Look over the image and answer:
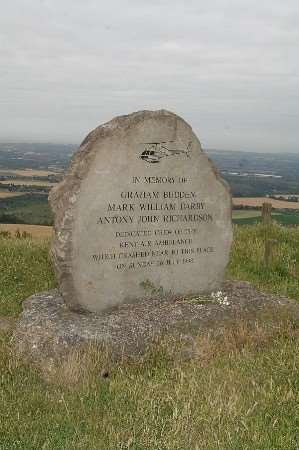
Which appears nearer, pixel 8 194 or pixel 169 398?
pixel 169 398

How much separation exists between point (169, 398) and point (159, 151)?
148 inches

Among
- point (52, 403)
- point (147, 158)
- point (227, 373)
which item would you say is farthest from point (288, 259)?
point (52, 403)

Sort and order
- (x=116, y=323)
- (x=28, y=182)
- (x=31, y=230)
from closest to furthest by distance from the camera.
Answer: (x=116, y=323)
(x=31, y=230)
(x=28, y=182)

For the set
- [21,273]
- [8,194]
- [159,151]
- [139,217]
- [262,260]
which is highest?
[159,151]

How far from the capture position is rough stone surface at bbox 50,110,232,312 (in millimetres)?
7047

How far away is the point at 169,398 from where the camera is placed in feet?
15.8

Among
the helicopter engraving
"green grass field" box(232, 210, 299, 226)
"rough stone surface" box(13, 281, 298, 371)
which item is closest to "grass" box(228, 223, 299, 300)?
"green grass field" box(232, 210, 299, 226)

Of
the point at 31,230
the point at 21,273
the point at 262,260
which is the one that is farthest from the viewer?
the point at 31,230

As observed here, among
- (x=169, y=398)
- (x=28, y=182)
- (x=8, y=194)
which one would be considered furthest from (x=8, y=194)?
(x=169, y=398)

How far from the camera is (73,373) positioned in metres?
5.69

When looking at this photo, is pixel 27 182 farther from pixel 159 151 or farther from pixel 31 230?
pixel 159 151

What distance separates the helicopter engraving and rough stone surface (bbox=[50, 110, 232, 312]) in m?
0.01

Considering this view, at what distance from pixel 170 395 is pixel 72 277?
2.47 meters

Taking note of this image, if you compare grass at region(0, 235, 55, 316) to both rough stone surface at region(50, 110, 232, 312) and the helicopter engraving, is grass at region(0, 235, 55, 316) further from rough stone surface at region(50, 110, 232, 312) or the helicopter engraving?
the helicopter engraving
